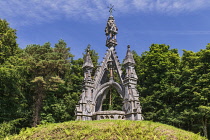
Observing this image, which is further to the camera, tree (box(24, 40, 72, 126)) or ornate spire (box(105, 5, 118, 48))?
tree (box(24, 40, 72, 126))

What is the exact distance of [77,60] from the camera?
32469 millimetres

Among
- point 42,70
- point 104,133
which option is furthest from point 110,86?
point 42,70

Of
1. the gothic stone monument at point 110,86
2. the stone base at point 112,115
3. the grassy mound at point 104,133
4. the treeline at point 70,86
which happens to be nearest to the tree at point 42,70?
the treeline at point 70,86

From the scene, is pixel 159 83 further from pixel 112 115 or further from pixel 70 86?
pixel 112 115

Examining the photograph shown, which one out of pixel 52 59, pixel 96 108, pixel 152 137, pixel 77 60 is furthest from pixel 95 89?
pixel 77 60

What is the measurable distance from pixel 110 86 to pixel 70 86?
12.9 m

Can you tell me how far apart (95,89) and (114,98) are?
35.3 feet

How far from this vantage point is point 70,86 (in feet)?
97.0

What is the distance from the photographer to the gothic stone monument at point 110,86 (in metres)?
15.7

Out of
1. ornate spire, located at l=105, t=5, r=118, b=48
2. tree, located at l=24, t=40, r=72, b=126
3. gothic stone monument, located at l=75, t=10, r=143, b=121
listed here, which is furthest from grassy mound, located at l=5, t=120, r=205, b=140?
tree, located at l=24, t=40, r=72, b=126

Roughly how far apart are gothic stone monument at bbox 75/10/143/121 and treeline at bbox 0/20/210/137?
25.3ft

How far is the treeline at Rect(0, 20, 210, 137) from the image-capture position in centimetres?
2123

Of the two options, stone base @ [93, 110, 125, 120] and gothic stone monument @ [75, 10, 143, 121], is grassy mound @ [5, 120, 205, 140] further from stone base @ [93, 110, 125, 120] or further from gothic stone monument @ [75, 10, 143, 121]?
gothic stone monument @ [75, 10, 143, 121]

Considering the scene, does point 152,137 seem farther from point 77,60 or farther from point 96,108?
point 77,60
